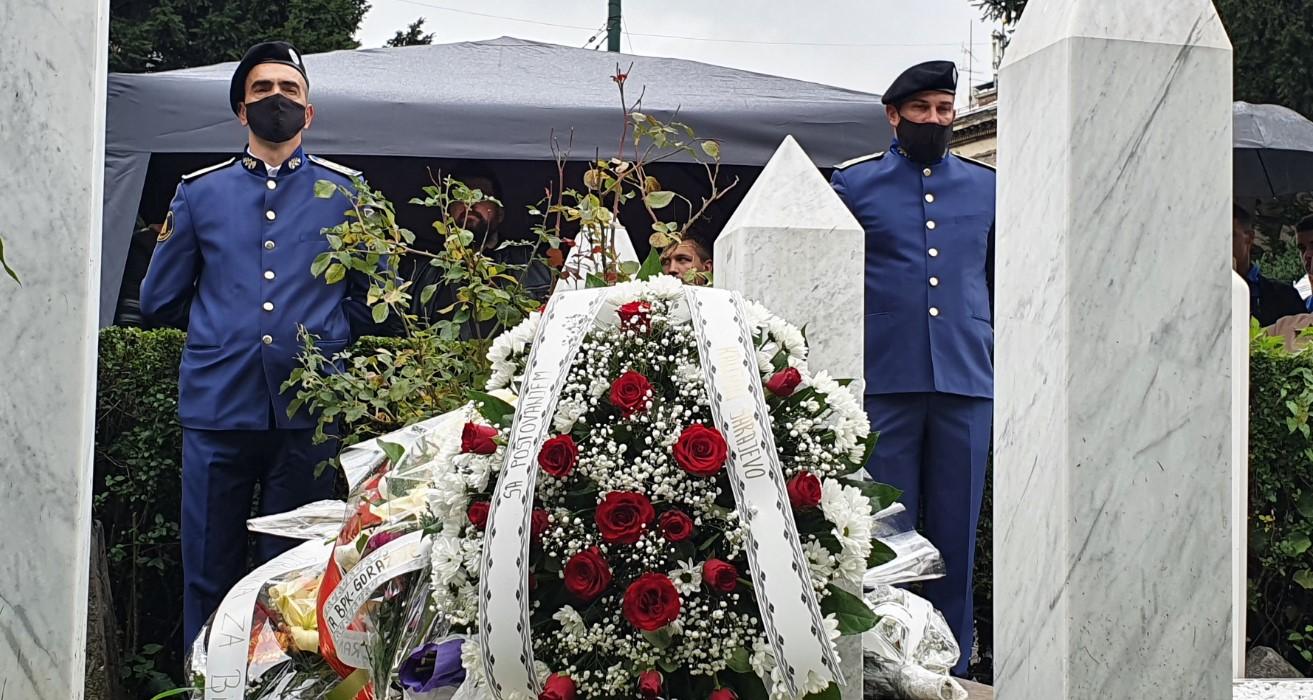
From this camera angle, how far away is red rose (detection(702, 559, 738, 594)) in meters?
1.91

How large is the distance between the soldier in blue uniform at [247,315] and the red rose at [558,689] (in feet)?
7.19

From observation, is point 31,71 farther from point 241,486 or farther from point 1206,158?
point 241,486

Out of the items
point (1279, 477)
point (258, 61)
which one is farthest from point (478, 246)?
point (1279, 477)

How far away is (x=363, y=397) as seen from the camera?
310 centimetres

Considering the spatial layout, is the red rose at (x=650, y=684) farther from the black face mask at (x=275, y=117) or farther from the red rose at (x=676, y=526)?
the black face mask at (x=275, y=117)

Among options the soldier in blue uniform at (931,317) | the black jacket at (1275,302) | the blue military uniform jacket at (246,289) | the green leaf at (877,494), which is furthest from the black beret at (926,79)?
the black jacket at (1275,302)

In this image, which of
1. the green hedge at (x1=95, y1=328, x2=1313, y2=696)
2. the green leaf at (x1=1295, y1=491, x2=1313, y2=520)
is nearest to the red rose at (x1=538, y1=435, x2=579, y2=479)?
the green hedge at (x1=95, y1=328, x2=1313, y2=696)

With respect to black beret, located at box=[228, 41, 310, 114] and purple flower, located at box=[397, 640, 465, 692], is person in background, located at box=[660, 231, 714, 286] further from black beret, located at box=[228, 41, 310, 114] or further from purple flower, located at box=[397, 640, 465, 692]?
purple flower, located at box=[397, 640, 465, 692]

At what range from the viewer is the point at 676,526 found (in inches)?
76.8

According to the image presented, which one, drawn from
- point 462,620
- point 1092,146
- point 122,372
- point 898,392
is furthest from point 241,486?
point 1092,146

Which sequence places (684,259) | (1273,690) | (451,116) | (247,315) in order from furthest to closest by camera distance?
(451,116), (684,259), (247,315), (1273,690)

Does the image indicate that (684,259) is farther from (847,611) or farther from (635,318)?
(847,611)

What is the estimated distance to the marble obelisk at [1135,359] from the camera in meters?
2.06

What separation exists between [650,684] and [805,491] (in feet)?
1.16
